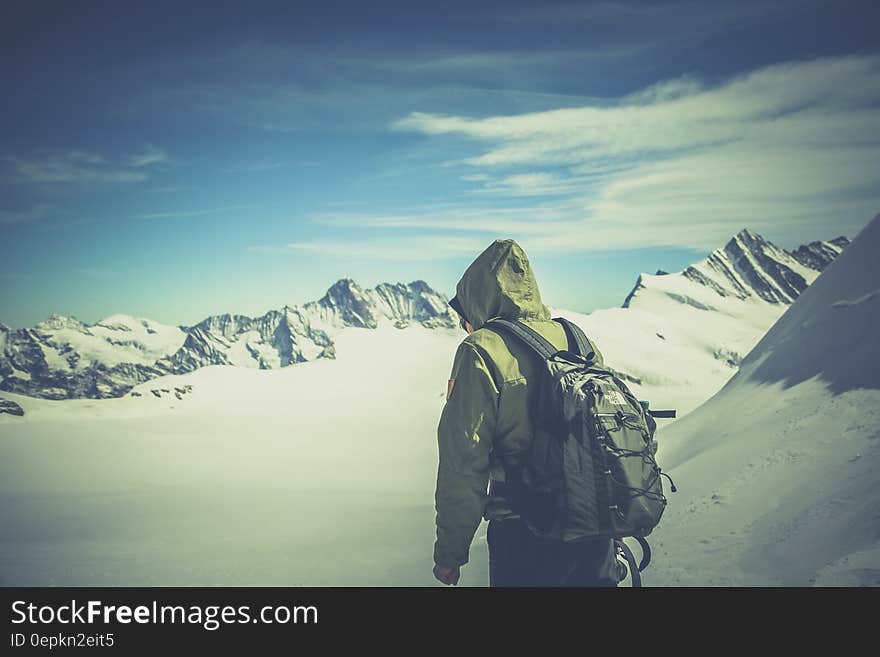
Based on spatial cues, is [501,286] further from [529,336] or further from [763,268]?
[763,268]

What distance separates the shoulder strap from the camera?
305 centimetres

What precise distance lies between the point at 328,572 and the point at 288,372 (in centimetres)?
2545

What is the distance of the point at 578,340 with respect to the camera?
11.1 ft

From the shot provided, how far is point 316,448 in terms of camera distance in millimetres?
14352

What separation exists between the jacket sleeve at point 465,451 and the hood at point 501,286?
42 cm

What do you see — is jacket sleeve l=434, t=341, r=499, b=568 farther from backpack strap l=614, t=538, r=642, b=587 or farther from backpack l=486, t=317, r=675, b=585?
backpack strap l=614, t=538, r=642, b=587

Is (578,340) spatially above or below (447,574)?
above

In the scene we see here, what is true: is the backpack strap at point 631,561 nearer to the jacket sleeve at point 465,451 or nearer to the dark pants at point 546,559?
the dark pants at point 546,559

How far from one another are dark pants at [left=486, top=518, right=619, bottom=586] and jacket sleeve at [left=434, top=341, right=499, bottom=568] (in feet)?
0.98

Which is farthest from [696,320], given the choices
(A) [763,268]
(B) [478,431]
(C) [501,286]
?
(A) [763,268]

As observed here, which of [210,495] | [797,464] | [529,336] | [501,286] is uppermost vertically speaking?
[210,495]

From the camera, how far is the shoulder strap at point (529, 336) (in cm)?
305

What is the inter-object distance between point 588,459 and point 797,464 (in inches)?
147

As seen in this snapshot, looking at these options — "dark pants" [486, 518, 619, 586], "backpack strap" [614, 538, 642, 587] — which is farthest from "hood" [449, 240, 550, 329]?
"backpack strap" [614, 538, 642, 587]
